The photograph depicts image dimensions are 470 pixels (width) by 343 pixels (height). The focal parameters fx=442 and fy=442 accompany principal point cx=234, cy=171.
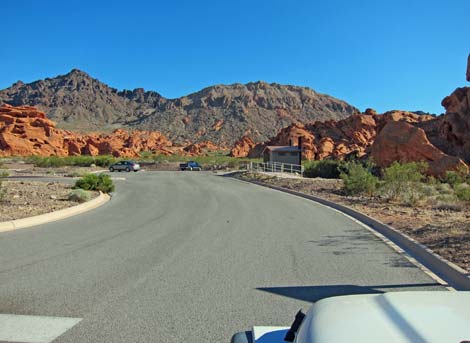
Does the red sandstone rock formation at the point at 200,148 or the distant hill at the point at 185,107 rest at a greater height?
the distant hill at the point at 185,107

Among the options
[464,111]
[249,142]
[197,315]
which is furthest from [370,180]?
[249,142]

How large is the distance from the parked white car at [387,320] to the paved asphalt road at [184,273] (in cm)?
207

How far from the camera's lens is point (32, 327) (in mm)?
4445

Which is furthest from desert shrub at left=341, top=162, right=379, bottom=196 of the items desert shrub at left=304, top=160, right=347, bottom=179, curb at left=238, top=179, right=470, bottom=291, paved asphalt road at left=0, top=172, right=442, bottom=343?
desert shrub at left=304, top=160, right=347, bottom=179

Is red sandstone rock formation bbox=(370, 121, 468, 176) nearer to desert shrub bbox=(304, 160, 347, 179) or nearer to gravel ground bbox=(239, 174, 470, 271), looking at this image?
desert shrub bbox=(304, 160, 347, 179)

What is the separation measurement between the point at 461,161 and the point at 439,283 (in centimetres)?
2508

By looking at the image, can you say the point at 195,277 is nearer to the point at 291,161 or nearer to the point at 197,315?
the point at 197,315

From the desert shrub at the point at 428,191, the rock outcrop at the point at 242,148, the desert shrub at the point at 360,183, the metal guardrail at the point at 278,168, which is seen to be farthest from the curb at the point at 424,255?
the rock outcrop at the point at 242,148

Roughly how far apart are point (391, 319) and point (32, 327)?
3741 mm

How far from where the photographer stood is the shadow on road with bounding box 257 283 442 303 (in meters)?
5.47

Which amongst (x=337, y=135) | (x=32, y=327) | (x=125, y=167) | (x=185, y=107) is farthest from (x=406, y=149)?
(x=185, y=107)

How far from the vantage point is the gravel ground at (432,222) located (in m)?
7.85

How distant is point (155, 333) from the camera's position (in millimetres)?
4277

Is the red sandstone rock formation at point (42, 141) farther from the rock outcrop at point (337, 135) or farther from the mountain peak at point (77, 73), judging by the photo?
the mountain peak at point (77, 73)
